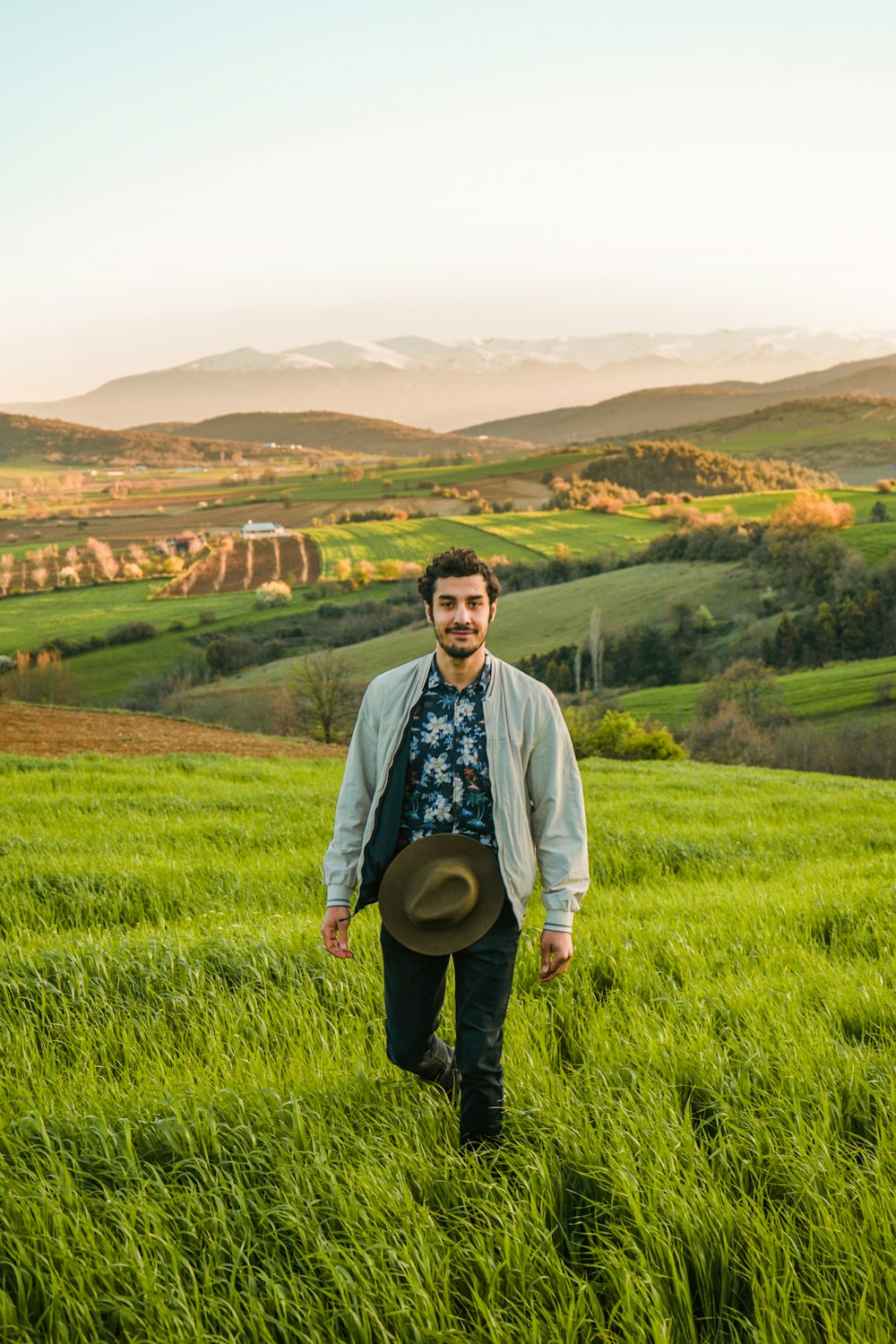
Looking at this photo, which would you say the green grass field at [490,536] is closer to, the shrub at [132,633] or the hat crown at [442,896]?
the shrub at [132,633]

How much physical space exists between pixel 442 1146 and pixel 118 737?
703 inches

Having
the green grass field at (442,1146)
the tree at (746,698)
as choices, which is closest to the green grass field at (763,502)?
the tree at (746,698)

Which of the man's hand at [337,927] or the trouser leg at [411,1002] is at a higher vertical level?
the man's hand at [337,927]

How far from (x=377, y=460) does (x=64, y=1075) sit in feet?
453

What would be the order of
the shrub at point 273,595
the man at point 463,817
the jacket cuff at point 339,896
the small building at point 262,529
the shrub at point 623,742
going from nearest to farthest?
the man at point 463,817 → the jacket cuff at point 339,896 → the shrub at point 623,742 → the shrub at point 273,595 → the small building at point 262,529

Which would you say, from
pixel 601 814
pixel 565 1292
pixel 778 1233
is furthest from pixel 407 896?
pixel 601 814

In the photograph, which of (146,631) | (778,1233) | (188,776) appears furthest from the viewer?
(146,631)

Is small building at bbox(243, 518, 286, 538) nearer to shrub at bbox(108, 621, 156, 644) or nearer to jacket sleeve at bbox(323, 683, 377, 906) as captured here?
shrub at bbox(108, 621, 156, 644)

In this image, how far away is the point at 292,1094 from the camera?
3.12 m

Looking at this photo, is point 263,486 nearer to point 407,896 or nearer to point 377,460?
point 377,460

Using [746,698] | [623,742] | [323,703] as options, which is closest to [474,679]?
[623,742]

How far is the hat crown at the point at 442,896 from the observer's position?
284 cm

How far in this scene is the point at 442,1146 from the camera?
2904 mm

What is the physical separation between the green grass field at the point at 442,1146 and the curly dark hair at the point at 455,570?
1811 millimetres
